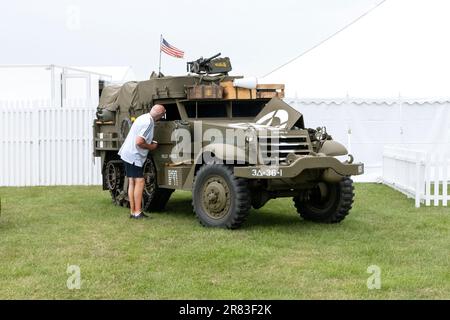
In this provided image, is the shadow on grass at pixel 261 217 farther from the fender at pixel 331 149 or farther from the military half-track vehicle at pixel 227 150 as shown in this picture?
the fender at pixel 331 149

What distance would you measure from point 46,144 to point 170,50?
161 inches

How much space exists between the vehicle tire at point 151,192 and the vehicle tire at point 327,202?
2.27m

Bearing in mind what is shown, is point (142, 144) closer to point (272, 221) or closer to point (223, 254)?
point (272, 221)

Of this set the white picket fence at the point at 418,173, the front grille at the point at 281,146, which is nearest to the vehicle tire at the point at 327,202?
the front grille at the point at 281,146

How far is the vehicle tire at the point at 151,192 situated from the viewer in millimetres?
11023

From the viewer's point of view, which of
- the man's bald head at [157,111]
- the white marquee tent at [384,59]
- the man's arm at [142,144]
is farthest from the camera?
the white marquee tent at [384,59]

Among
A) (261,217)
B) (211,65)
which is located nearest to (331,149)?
(261,217)

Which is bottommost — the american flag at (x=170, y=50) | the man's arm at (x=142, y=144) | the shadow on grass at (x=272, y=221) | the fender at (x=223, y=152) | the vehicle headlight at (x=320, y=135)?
the shadow on grass at (x=272, y=221)

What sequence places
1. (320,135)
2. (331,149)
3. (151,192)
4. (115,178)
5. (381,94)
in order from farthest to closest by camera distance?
1. (381,94)
2. (115,178)
3. (151,192)
4. (320,135)
5. (331,149)

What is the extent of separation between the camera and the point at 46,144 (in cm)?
1608
